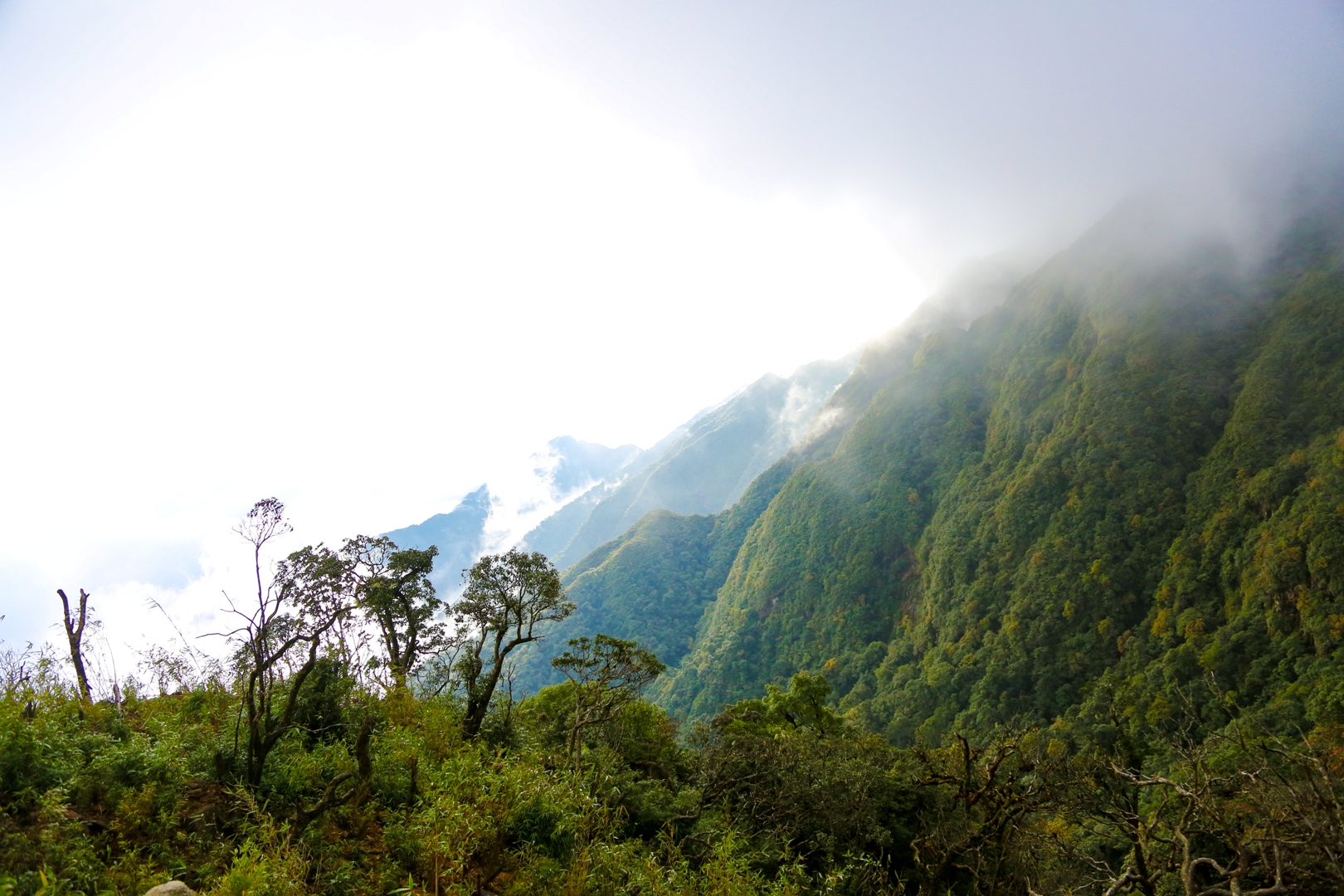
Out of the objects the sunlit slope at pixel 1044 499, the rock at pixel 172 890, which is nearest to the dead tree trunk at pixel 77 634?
the rock at pixel 172 890

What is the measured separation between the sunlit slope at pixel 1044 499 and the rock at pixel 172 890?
95.3m

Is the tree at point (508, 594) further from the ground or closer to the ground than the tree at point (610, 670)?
further from the ground

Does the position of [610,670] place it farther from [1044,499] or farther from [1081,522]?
[1044,499]

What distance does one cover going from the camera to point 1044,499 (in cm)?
10231

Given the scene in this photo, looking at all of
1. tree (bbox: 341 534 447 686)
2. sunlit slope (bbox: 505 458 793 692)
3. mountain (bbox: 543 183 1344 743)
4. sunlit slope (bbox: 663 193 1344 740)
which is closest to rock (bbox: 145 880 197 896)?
tree (bbox: 341 534 447 686)

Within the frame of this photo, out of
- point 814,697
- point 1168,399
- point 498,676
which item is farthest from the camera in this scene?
point 1168,399

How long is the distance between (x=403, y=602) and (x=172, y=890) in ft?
47.0

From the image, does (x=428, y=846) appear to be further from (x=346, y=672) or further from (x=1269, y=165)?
(x=1269, y=165)

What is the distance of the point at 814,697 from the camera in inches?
1603

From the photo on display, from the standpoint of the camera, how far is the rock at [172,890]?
686cm

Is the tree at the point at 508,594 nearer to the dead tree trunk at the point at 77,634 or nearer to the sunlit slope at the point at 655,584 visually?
the dead tree trunk at the point at 77,634

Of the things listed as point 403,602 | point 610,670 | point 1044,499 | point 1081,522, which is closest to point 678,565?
point 1044,499

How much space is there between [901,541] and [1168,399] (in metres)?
54.7

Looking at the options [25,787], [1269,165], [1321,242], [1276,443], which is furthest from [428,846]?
[1269,165]
